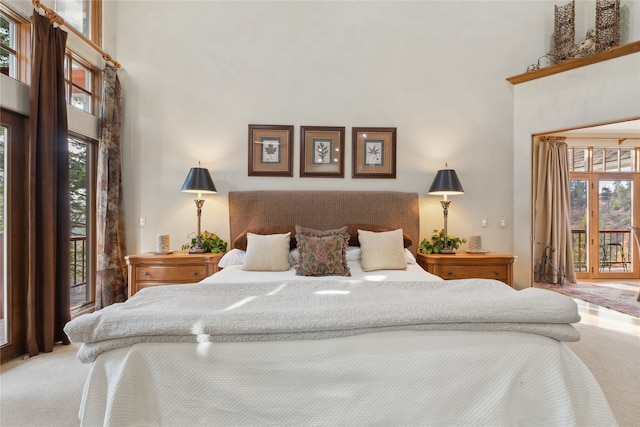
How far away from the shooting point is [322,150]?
3865 mm

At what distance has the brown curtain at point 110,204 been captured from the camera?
11.4ft

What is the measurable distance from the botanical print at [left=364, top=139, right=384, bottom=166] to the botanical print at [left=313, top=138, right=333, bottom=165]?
1.42 feet

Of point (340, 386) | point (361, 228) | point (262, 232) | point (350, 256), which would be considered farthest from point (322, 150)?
→ point (340, 386)

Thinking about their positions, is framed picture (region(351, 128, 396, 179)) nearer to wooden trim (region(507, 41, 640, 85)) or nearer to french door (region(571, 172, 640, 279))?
wooden trim (region(507, 41, 640, 85))

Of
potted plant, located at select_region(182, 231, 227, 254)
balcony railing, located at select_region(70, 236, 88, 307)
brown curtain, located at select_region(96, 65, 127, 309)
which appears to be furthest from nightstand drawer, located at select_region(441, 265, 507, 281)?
balcony railing, located at select_region(70, 236, 88, 307)

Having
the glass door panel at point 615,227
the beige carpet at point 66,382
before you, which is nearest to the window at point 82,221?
the beige carpet at point 66,382

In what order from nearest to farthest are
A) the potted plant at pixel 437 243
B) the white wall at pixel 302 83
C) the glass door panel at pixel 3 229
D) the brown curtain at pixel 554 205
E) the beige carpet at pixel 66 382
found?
the beige carpet at pixel 66 382
the glass door panel at pixel 3 229
the potted plant at pixel 437 243
the white wall at pixel 302 83
the brown curtain at pixel 554 205

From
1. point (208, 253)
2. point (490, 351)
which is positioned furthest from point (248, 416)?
point (208, 253)

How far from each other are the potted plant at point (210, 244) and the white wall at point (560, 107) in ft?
11.5

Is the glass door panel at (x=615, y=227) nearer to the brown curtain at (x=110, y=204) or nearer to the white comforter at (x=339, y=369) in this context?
the white comforter at (x=339, y=369)

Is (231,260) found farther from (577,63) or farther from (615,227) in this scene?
(615,227)

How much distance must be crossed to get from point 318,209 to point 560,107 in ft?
10.0

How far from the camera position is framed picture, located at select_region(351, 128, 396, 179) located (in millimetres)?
3865

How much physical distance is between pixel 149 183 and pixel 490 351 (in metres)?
3.79
